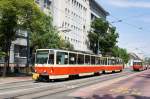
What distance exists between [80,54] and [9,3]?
835 centimetres

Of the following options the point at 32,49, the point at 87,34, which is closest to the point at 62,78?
the point at 32,49

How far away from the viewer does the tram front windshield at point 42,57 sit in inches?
1313

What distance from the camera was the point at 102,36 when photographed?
3720 inches

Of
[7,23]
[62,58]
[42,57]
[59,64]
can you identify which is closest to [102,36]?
[7,23]

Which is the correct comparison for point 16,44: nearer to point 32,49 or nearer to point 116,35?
point 32,49

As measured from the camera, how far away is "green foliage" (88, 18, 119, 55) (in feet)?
305

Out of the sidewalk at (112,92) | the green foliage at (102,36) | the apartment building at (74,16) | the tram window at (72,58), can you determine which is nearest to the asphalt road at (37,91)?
the sidewalk at (112,92)

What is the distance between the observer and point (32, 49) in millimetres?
55625

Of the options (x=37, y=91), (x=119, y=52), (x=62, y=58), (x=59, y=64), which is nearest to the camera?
(x=37, y=91)

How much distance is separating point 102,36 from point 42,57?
61714 mm

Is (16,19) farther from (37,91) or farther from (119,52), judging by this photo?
(119,52)

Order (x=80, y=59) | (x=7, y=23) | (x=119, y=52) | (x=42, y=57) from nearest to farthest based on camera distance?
1. (x=42, y=57)
2. (x=7, y=23)
3. (x=80, y=59)
4. (x=119, y=52)

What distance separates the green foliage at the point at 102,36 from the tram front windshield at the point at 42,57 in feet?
193

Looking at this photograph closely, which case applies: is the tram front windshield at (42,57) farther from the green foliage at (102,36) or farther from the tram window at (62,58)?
the green foliage at (102,36)
